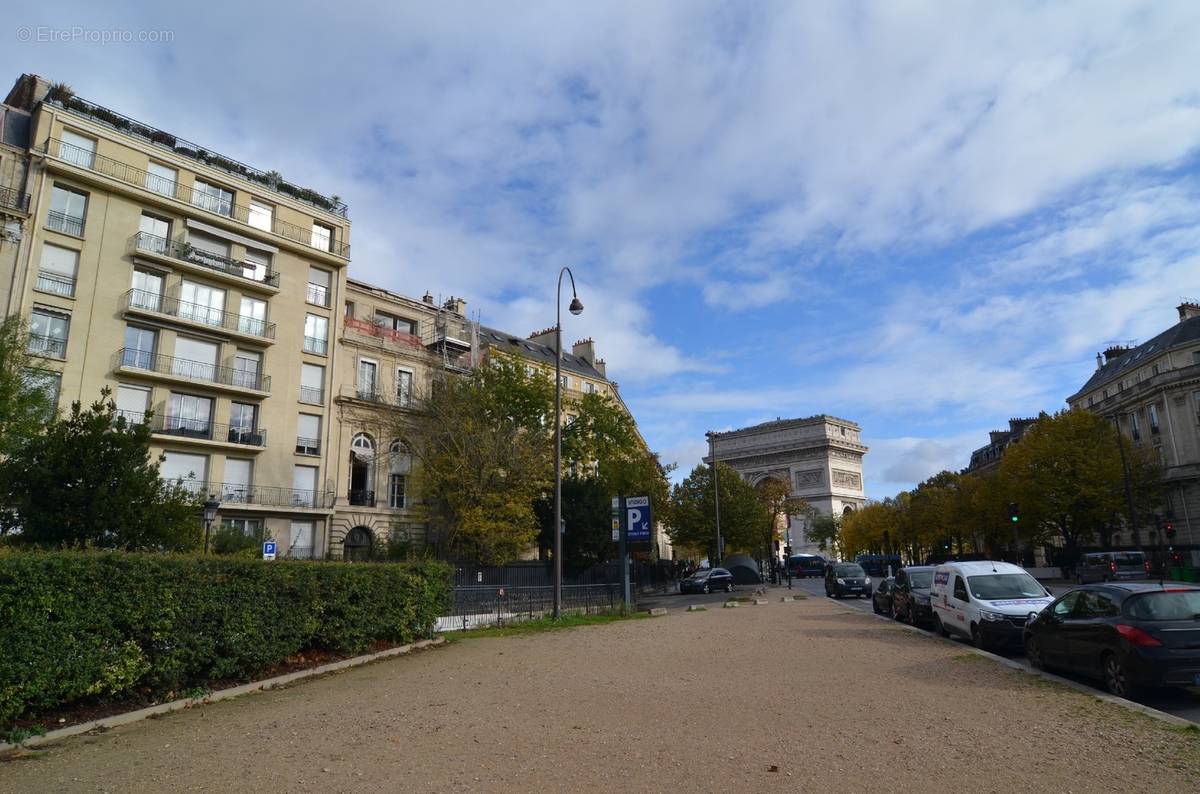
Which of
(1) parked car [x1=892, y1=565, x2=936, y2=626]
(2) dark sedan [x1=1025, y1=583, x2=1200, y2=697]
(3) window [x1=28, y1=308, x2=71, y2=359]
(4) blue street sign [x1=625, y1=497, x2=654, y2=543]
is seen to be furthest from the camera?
(3) window [x1=28, y1=308, x2=71, y2=359]

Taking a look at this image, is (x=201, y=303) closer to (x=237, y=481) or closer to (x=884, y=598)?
(x=237, y=481)

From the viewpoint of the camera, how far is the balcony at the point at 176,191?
32.7 m

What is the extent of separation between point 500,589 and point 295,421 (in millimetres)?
21768

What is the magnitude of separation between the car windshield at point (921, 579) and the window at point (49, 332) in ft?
105

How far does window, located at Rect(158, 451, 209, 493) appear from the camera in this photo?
33.5 m

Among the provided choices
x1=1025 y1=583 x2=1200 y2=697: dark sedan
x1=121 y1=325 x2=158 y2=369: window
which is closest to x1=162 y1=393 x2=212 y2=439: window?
x1=121 y1=325 x2=158 y2=369: window

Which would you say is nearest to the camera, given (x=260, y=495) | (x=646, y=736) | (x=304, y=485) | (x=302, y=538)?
(x=646, y=736)

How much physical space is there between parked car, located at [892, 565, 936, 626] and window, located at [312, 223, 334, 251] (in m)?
32.9

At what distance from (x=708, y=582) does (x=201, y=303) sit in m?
28.4

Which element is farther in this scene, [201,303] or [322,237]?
[322,237]

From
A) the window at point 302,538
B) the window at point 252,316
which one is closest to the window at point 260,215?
the window at point 252,316

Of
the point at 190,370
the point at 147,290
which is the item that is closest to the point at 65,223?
the point at 147,290

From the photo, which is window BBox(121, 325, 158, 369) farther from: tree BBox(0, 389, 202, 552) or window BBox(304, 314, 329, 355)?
tree BBox(0, 389, 202, 552)

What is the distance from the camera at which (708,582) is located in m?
41.8
